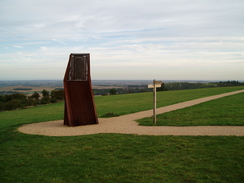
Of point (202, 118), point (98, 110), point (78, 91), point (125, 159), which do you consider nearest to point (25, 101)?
point (98, 110)

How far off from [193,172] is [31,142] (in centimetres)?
636

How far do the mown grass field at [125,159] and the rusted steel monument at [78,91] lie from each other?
3769 millimetres

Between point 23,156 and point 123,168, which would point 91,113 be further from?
point 123,168

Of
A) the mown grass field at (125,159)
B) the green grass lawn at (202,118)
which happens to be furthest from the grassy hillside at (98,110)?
the mown grass field at (125,159)

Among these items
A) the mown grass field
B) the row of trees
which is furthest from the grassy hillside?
the mown grass field

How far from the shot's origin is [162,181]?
5.04 metres

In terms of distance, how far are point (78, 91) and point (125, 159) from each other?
277 inches

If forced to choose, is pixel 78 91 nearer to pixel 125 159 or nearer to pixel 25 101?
pixel 125 159

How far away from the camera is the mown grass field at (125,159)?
539 centimetres

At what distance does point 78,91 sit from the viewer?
42.2 feet

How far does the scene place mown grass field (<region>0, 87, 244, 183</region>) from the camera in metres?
5.39

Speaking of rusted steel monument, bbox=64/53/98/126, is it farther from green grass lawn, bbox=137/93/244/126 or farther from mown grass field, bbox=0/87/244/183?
mown grass field, bbox=0/87/244/183

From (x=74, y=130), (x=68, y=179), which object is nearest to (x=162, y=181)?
(x=68, y=179)

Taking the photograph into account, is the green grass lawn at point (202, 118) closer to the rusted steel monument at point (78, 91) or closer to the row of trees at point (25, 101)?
the rusted steel monument at point (78, 91)
